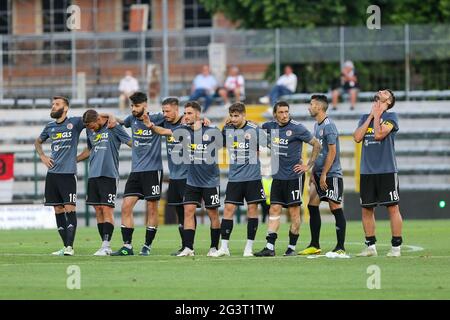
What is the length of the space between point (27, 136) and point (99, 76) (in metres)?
4.73

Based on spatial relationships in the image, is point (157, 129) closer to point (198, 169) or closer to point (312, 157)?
point (198, 169)

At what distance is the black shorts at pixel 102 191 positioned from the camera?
20.6 m

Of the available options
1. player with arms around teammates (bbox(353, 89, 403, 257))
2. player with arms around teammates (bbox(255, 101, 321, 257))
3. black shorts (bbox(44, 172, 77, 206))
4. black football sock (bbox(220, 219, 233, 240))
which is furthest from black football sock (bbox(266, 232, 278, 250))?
black shorts (bbox(44, 172, 77, 206))

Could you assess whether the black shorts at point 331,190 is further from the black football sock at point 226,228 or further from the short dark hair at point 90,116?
the short dark hair at point 90,116

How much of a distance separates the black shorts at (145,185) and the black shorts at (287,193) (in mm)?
1839

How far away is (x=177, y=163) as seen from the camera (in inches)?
822

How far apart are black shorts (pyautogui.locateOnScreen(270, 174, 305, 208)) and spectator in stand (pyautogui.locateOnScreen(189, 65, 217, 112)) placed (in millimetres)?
20410

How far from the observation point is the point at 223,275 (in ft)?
54.3

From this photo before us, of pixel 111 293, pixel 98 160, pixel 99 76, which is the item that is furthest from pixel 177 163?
pixel 99 76

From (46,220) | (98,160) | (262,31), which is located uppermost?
(262,31)

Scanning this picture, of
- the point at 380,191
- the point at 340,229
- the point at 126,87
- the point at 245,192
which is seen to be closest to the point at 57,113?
the point at 245,192

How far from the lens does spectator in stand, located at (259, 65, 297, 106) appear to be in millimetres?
40188
